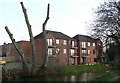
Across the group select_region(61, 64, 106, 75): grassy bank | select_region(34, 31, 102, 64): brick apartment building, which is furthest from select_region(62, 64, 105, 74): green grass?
select_region(34, 31, 102, 64): brick apartment building

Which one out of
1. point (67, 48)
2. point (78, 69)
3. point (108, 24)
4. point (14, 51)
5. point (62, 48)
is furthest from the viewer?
point (67, 48)

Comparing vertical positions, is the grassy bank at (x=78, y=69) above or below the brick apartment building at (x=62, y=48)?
below

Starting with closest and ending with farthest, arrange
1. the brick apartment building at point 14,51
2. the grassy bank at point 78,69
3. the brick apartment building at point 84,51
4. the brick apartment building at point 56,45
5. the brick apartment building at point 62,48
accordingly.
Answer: the grassy bank at point 78,69 < the brick apartment building at point 56,45 < the brick apartment building at point 14,51 < the brick apartment building at point 62,48 < the brick apartment building at point 84,51

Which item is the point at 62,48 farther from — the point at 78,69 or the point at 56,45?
the point at 78,69

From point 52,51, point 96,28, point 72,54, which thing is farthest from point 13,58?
point 96,28

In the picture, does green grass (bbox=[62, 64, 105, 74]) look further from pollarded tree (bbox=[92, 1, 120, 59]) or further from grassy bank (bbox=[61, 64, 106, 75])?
pollarded tree (bbox=[92, 1, 120, 59])

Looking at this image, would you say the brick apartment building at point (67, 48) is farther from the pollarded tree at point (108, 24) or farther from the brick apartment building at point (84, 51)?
the pollarded tree at point (108, 24)

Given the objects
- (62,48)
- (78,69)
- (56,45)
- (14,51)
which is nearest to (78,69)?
(78,69)

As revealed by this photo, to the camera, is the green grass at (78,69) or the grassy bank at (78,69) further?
the green grass at (78,69)

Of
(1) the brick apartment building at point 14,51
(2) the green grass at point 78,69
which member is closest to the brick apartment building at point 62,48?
(1) the brick apartment building at point 14,51

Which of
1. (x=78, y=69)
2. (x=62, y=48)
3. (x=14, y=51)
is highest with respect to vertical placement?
(x=62, y=48)

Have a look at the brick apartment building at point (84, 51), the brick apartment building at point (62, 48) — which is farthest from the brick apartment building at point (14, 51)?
the brick apartment building at point (84, 51)

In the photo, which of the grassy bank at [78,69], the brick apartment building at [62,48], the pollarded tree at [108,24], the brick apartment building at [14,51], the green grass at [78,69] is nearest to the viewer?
the pollarded tree at [108,24]

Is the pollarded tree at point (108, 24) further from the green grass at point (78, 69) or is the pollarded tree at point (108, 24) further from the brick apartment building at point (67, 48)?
the brick apartment building at point (67, 48)
